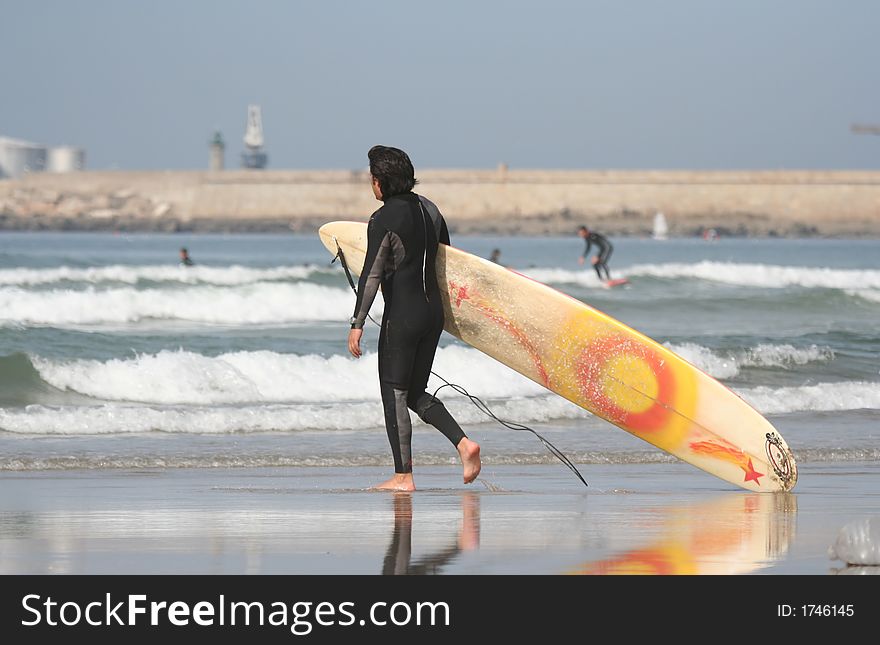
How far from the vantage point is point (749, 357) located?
12312 millimetres

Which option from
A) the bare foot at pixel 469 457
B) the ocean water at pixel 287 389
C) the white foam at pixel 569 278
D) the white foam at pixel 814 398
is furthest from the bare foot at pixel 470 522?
the white foam at pixel 569 278

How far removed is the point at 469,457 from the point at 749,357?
7.14 metres

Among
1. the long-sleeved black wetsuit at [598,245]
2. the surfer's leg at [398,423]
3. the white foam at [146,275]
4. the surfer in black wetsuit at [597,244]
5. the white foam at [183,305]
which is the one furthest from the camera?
the long-sleeved black wetsuit at [598,245]

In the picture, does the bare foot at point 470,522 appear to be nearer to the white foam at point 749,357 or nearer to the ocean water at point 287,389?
the ocean water at point 287,389

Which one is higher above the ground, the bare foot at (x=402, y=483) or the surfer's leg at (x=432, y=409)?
the surfer's leg at (x=432, y=409)

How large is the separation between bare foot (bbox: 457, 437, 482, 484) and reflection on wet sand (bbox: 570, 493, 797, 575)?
31.2 inches

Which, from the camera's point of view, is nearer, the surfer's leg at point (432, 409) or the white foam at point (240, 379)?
the surfer's leg at point (432, 409)

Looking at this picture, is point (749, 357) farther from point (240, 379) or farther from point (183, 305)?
point (183, 305)

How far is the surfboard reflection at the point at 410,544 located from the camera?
4117 millimetres

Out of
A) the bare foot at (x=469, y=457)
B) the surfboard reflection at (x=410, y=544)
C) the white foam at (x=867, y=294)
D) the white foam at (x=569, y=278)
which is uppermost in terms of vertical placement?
the white foam at (x=569, y=278)

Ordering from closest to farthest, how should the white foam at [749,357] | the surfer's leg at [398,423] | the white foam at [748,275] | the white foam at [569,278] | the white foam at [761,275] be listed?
the surfer's leg at [398,423]
the white foam at [749,357]
the white foam at [569,278]
the white foam at [748,275]
the white foam at [761,275]
